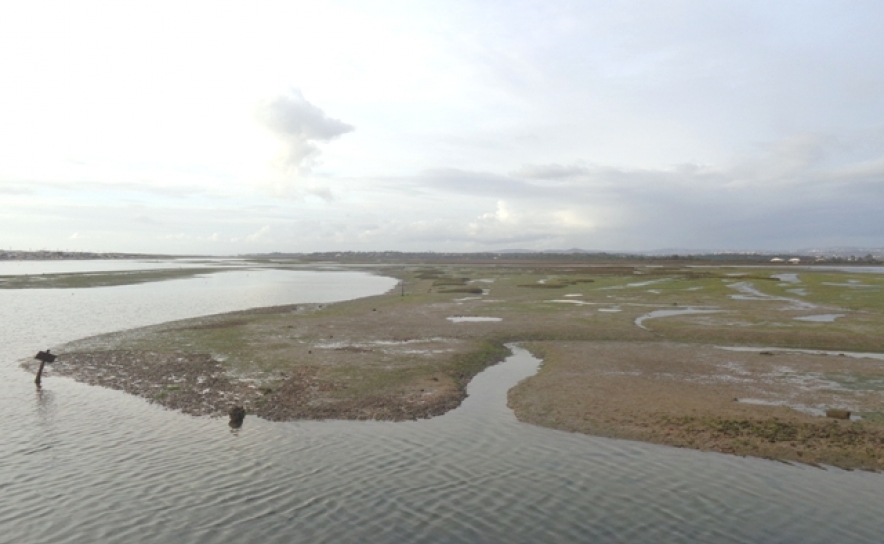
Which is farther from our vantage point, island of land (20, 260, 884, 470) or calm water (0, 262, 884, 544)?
island of land (20, 260, 884, 470)

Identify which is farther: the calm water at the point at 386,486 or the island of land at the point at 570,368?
the island of land at the point at 570,368

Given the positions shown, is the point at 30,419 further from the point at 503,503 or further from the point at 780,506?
the point at 780,506

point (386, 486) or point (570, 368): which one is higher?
point (570, 368)

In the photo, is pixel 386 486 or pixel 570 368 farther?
pixel 570 368
